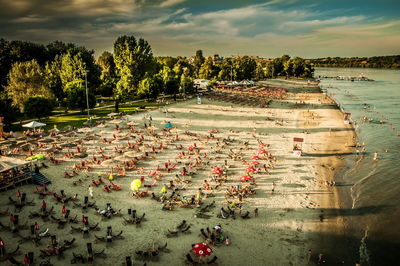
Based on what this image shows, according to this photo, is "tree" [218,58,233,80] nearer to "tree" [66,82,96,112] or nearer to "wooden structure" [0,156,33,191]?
"tree" [66,82,96,112]

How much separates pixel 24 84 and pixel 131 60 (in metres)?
29.8

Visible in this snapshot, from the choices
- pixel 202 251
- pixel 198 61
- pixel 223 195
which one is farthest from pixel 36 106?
pixel 198 61

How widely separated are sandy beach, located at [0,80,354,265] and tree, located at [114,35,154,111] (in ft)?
94.6

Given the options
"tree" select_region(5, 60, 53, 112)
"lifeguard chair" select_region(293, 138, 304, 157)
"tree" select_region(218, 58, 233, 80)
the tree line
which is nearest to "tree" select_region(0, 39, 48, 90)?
the tree line

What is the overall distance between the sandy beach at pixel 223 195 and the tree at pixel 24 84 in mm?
17502

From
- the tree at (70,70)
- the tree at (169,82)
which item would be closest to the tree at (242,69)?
the tree at (169,82)

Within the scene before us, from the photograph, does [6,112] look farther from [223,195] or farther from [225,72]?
[225,72]

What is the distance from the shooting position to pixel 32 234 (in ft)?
51.8

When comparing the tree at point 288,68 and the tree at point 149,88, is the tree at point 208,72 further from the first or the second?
the tree at point 288,68

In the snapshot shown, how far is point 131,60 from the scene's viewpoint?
71.2 meters

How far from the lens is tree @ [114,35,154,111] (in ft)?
231

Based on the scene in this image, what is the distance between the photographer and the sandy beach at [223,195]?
15742mm

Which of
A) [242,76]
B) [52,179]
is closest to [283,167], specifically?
[52,179]

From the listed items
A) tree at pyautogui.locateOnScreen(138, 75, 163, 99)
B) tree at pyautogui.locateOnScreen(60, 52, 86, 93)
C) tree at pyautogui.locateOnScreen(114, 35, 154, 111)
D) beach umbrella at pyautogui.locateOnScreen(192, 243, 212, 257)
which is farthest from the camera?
tree at pyautogui.locateOnScreen(114, 35, 154, 111)
